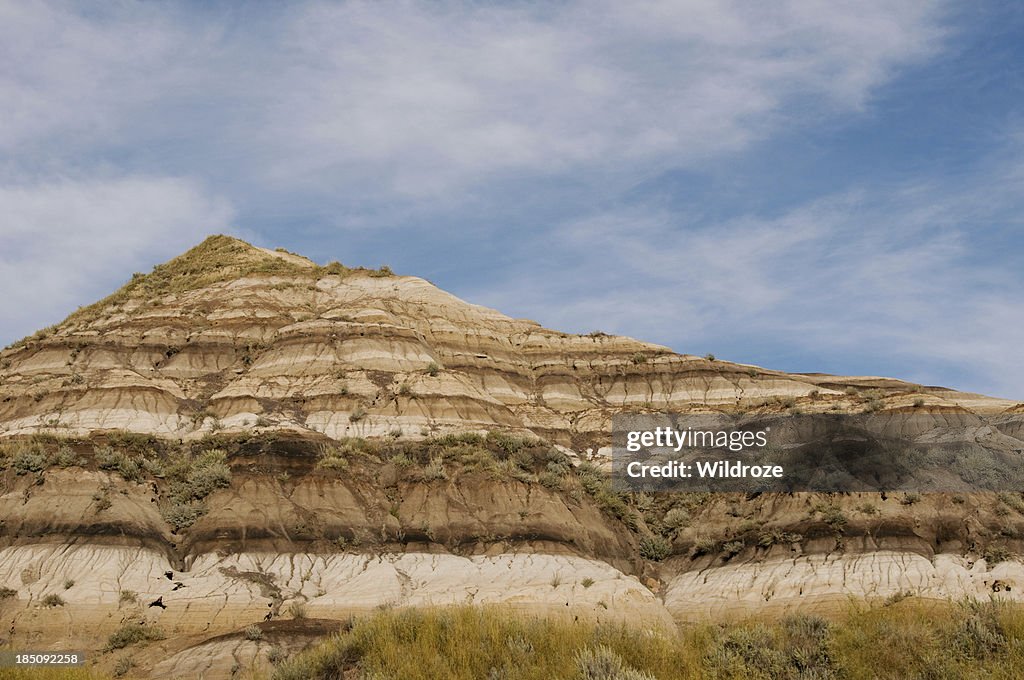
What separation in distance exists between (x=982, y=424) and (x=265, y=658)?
37.7 metres

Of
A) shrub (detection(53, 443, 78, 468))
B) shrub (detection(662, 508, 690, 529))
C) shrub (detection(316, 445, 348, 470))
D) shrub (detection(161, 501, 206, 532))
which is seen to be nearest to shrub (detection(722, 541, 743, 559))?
shrub (detection(662, 508, 690, 529))

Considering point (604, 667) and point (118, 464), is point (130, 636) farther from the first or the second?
point (604, 667)

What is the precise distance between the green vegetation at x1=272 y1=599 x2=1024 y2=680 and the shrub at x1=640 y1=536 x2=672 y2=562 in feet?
66.1

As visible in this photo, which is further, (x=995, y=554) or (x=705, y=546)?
(x=705, y=546)

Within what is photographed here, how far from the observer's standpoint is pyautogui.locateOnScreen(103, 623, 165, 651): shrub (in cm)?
3281

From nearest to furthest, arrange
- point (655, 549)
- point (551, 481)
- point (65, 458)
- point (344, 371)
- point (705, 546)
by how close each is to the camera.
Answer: point (65, 458)
point (705, 546)
point (551, 481)
point (655, 549)
point (344, 371)

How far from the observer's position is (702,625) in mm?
26453

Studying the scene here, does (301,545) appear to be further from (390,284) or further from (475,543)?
(390,284)

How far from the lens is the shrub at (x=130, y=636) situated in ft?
108

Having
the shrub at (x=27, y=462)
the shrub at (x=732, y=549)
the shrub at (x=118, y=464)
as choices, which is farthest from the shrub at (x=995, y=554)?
the shrub at (x=27, y=462)

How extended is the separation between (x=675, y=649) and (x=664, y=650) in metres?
0.44

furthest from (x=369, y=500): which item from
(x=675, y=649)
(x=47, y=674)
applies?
(x=675, y=649)

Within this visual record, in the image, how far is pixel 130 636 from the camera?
33.0 meters

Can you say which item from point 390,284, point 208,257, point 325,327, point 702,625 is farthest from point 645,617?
point 208,257
